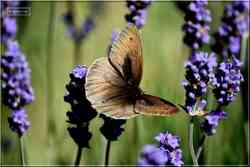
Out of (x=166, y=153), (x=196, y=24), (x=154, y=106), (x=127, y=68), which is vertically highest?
(x=196, y=24)

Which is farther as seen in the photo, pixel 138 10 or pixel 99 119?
pixel 99 119

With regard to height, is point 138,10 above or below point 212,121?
above

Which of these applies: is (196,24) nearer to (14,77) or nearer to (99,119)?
(14,77)

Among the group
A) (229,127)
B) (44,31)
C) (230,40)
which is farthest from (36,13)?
(230,40)

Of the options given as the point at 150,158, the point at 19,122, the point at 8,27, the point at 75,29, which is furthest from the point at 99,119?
the point at 150,158

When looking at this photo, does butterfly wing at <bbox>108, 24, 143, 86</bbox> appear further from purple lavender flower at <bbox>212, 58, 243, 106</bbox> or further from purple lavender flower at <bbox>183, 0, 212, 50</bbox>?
purple lavender flower at <bbox>183, 0, 212, 50</bbox>

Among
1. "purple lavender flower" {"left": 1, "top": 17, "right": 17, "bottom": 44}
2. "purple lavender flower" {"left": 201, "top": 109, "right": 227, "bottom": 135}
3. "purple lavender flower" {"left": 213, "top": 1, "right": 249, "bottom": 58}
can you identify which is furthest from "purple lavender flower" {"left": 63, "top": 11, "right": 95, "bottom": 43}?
"purple lavender flower" {"left": 201, "top": 109, "right": 227, "bottom": 135}

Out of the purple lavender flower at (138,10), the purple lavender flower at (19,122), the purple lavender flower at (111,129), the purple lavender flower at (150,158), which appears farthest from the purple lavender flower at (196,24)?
the purple lavender flower at (150,158)
